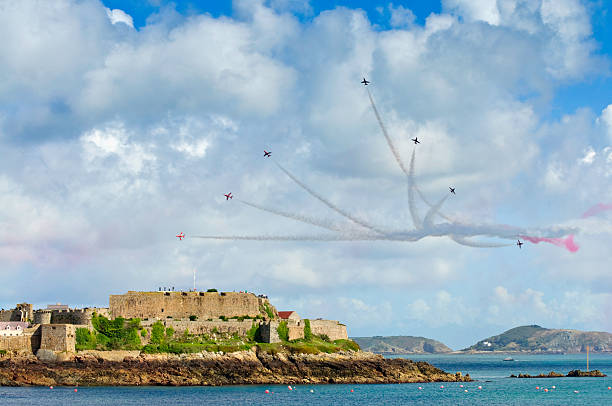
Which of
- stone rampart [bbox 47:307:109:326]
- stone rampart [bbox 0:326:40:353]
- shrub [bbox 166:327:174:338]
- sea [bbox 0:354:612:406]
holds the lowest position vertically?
sea [bbox 0:354:612:406]

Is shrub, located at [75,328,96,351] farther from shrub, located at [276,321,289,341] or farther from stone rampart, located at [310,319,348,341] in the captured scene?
stone rampart, located at [310,319,348,341]

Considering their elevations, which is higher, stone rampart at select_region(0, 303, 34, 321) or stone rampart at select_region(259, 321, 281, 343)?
stone rampart at select_region(0, 303, 34, 321)

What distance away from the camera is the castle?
81.9 meters

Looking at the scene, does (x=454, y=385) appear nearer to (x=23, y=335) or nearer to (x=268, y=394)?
(x=268, y=394)

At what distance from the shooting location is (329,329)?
325 feet

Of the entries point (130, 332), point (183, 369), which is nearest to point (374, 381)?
point (183, 369)

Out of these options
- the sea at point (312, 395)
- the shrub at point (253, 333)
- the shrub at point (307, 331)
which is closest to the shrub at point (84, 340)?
the sea at point (312, 395)

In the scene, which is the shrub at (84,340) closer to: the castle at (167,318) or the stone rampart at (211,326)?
the castle at (167,318)

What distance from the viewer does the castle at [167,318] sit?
81875mm

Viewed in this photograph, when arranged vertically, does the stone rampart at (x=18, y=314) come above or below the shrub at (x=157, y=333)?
above

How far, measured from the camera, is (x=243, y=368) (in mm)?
83500

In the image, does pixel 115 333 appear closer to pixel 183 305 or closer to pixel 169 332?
pixel 169 332

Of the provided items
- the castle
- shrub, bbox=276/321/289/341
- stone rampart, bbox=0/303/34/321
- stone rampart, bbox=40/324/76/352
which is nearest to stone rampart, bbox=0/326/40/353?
the castle

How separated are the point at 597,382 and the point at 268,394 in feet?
157
